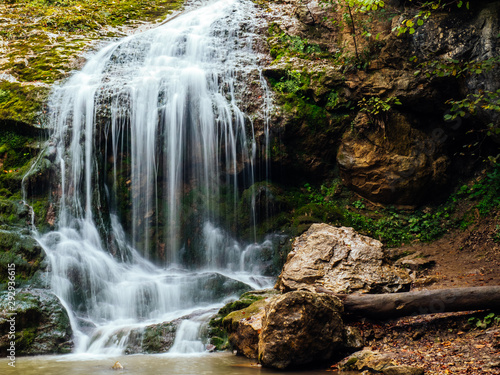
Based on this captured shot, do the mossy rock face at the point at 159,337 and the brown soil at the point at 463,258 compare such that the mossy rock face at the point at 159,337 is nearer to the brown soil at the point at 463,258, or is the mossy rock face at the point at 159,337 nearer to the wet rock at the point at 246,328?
the wet rock at the point at 246,328

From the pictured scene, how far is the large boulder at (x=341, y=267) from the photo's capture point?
576 cm

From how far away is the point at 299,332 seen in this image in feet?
14.4

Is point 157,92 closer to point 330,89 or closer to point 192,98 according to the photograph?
point 192,98

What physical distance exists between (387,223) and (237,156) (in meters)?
4.04

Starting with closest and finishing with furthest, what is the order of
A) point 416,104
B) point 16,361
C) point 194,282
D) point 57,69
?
point 16,361
point 194,282
point 416,104
point 57,69

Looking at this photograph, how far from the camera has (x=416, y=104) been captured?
9.14 m

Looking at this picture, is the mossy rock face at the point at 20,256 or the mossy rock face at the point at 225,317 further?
the mossy rock face at the point at 20,256

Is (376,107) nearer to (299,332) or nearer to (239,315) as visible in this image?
(239,315)

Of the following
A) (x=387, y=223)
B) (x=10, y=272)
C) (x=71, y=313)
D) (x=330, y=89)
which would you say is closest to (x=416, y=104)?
(x=330, y=89)

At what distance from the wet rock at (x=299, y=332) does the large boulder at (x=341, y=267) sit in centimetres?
79

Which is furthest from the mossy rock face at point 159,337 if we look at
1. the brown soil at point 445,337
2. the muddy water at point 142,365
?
the brown soil at point 445,337

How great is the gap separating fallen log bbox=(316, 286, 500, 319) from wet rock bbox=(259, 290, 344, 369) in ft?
1.74

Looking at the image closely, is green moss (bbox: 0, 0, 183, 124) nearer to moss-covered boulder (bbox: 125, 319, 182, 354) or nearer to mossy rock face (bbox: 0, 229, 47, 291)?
mossy rock face (bbox: 0, 229, 47, 291)

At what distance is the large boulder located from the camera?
5755mm
